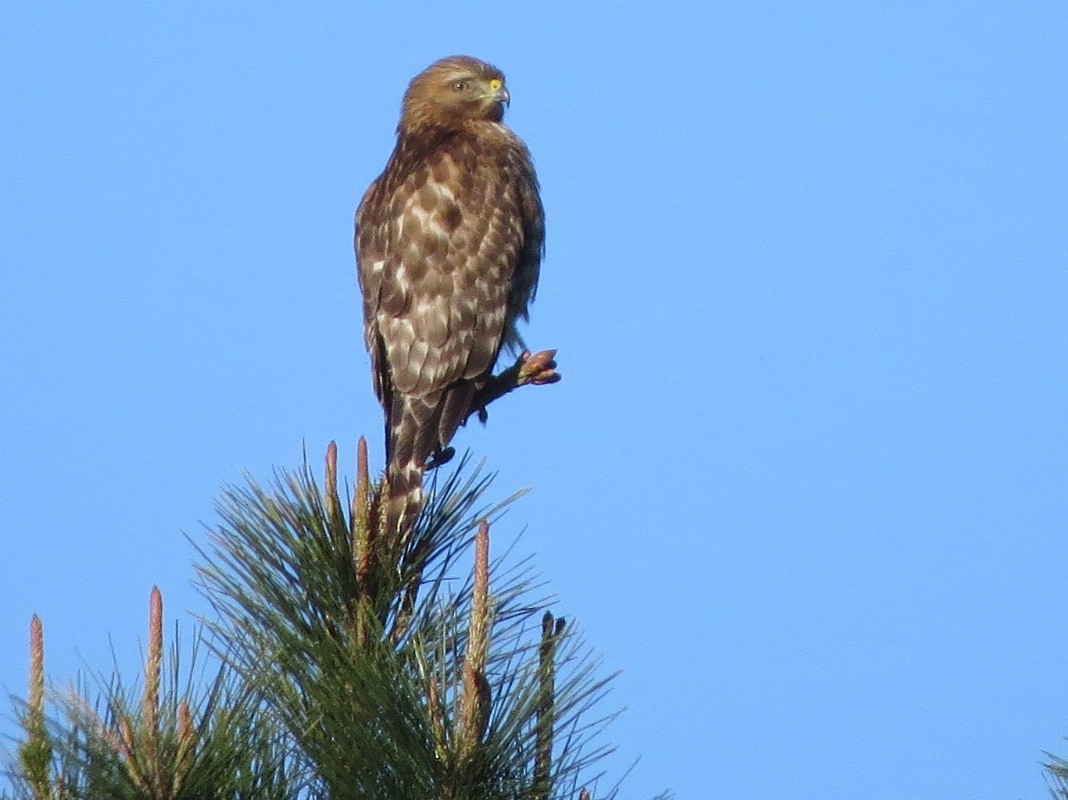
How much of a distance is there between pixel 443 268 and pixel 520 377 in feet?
4.03

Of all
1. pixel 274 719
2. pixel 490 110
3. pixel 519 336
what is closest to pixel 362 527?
pixel 274 719

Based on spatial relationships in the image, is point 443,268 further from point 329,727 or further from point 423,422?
point 329,727

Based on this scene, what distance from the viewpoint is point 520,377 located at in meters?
5.21

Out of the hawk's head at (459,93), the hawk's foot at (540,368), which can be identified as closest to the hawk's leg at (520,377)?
the hawk's foot at (540,368)

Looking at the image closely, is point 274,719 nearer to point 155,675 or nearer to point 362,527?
point 155,675

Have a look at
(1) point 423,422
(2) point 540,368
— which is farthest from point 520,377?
(1) point 423,422

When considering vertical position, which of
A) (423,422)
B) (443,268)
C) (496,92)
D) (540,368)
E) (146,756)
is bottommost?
(146,756)

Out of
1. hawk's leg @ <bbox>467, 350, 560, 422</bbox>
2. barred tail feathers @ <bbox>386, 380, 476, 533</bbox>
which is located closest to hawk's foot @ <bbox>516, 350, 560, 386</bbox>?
hawk's leg @ <bbox>467, 350, 560, 422</bbox>

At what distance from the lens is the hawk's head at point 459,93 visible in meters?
7.29

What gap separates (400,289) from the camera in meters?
6.26

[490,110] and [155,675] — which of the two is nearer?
[155,675]

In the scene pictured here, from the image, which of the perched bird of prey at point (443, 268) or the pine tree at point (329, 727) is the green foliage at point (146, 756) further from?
the perched bird of prey at point (443, 268)

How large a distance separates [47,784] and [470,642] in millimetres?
819

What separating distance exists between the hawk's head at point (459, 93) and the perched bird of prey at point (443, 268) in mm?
137
